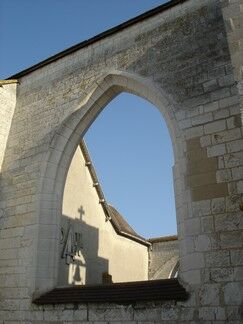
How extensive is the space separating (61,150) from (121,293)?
2446mm

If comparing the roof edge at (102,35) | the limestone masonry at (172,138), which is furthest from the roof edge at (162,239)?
the roof edge at (102,35)

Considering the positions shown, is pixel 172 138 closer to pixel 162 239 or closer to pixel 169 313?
pixel 169 313

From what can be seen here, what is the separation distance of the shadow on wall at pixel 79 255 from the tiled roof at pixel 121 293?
150 centimetres

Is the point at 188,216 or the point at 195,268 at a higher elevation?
the point at 188,216

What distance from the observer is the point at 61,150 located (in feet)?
18.8

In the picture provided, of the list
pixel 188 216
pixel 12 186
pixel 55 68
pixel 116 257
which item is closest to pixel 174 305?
pixel 188 216

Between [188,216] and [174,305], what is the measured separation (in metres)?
0.94

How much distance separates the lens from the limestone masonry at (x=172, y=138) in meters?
3.72

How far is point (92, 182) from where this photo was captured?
8.44 m

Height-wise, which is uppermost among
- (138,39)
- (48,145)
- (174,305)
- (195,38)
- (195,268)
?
(138,39)

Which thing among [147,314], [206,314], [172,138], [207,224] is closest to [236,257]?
[207,224]

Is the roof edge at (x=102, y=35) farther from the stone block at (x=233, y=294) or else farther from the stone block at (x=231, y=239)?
the stone block at (x=233, y=294)

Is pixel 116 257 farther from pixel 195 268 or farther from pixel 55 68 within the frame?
pixel 195 268

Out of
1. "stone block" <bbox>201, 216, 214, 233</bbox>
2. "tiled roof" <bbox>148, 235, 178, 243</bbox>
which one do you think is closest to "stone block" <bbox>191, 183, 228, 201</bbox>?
"stone block" <bbox>201, 216, 214, 233</bbox>
